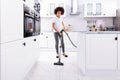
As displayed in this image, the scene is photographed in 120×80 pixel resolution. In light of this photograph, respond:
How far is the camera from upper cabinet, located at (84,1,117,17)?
6625 mm

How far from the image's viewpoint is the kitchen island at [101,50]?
3.27 m

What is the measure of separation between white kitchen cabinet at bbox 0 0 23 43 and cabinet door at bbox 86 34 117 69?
1.36 m

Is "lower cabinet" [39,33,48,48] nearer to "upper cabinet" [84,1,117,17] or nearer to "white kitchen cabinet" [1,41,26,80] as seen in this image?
"upper cabinet" [84,1,117,17]

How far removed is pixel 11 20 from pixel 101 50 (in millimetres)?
1866

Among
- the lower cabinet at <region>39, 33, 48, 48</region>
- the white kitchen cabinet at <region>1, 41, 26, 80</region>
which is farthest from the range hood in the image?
the white kitchen cabinet at <region>1, 41, 26, 80</region>

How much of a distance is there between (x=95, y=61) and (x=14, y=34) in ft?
5.59

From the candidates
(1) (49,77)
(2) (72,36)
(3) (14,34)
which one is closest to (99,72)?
(1) (49,77)

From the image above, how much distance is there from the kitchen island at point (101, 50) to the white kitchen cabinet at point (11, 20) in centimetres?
133

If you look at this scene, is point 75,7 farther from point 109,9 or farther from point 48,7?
point 109,9

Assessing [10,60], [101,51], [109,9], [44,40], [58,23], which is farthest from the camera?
[44,40]

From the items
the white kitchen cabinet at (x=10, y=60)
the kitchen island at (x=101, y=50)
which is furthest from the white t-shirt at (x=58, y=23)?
the white kitchen cabinet at (x=10, y=60)

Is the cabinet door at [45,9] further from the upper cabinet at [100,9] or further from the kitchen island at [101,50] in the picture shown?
the kitchen island at [101,50]

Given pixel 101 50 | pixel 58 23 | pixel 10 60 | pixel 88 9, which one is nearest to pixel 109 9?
pixel 88 9

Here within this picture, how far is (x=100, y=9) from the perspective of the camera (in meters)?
6.67
